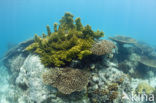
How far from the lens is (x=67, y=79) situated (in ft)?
13.1

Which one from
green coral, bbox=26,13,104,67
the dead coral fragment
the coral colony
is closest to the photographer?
the dead coral fragment

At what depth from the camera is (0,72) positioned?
12.2 meters

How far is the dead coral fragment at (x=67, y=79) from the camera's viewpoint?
383 cm

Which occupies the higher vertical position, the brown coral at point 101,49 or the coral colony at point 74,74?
the brown coral at point 101,49

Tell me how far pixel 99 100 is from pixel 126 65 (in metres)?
5.36

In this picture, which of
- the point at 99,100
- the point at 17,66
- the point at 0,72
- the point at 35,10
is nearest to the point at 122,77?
the point at 99,100

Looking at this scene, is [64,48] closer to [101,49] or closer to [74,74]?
[74,74]

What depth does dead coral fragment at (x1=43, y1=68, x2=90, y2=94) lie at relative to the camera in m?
3.83

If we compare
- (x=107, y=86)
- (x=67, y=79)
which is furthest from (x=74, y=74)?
(x=107, y=86)

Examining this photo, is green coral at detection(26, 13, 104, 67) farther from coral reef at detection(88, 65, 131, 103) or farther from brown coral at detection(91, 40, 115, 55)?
coral reef at detection(88, 65, 131, 103)

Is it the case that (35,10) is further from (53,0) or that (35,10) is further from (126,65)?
(126,65)

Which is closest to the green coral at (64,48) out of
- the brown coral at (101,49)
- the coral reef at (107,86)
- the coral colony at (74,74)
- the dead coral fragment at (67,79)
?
the coral colony at (74,74)

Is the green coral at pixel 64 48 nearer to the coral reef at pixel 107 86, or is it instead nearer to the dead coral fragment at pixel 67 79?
the dead coral fragment at pixel 67 79

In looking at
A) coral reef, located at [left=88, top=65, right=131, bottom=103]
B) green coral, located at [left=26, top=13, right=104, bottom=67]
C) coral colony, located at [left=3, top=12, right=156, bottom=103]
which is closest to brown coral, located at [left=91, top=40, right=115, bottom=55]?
coral colony, located at [left=3, top=12, right=156, bottom=103]
